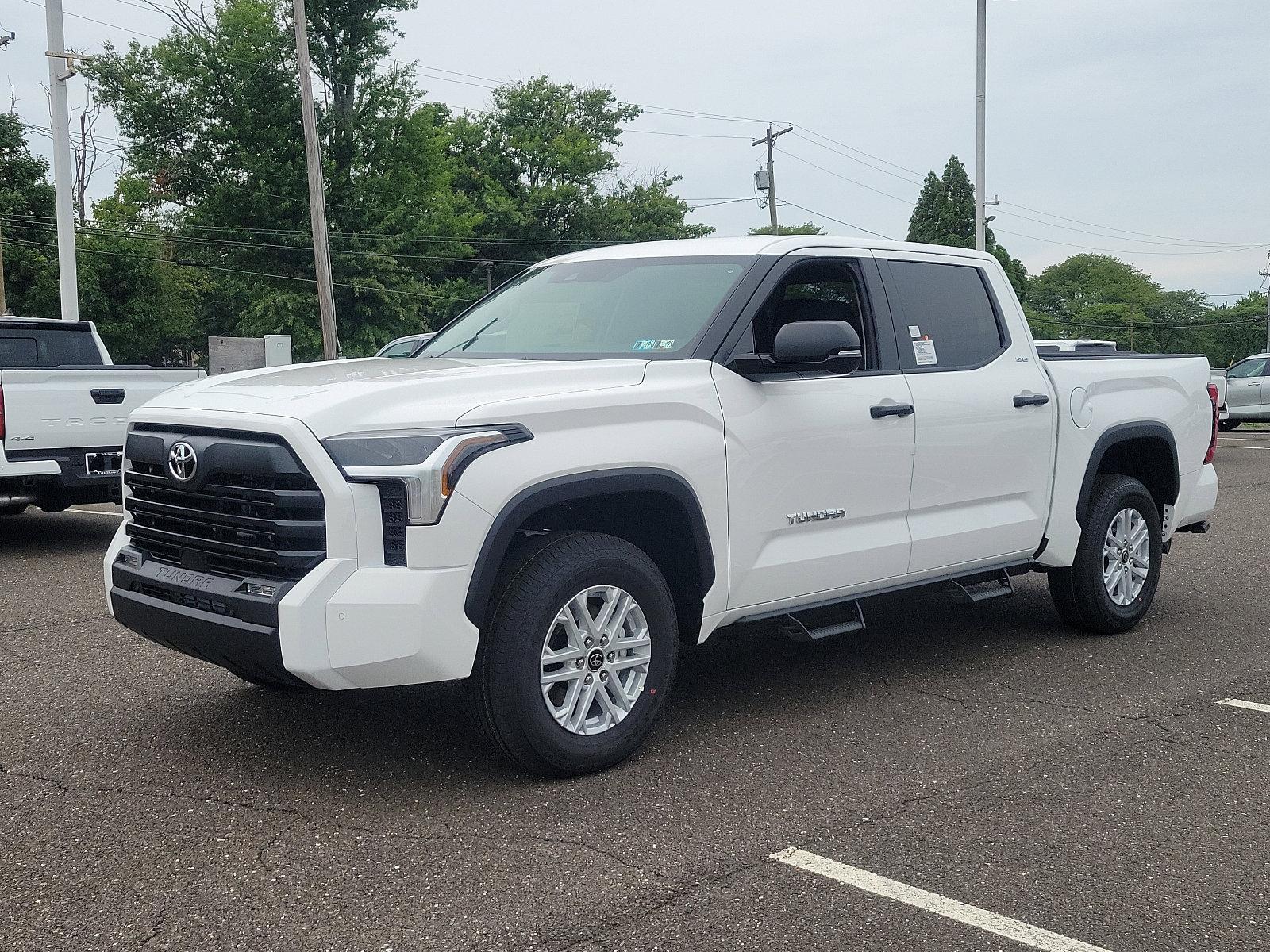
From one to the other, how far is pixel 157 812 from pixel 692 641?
1.95 m

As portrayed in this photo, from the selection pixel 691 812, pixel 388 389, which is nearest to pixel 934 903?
pixel 691 812

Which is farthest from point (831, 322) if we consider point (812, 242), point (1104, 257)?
point (1104, 257)

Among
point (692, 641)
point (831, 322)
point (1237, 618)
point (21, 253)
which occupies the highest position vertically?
point (21, 253)

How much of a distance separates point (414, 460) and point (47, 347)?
8272 millimetres

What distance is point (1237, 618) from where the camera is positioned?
7.11 meters

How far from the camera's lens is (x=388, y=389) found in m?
4.11

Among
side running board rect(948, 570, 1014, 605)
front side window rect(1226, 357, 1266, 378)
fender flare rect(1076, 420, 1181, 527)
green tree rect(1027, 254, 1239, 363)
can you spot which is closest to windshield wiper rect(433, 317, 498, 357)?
side running board rect(948, 570, 1014, 605)

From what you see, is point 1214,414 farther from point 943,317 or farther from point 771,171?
point 771,171

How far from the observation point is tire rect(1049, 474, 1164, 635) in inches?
251

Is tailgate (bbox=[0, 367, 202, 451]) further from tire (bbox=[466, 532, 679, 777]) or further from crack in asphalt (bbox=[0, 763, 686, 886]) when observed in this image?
tire (bbox=[466, 532, 679, 777])

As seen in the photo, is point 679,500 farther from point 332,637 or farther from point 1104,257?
point 1104,257

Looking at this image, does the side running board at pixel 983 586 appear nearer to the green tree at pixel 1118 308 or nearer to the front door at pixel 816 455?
the front door at pixel 816 455

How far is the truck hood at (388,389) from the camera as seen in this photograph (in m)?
3.98

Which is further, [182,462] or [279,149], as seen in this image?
[279,149]
